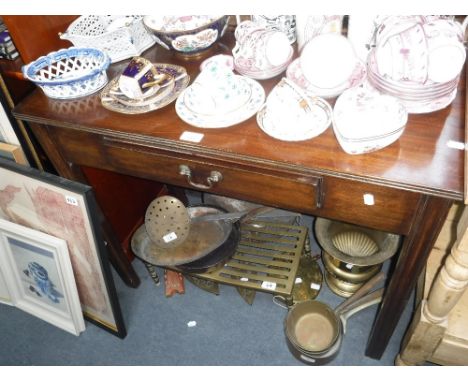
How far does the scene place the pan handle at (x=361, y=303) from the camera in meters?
1.49

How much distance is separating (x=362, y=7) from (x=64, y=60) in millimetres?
856

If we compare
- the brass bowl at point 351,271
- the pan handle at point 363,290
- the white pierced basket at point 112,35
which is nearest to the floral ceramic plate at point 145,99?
the white pierced basket at point 112,35

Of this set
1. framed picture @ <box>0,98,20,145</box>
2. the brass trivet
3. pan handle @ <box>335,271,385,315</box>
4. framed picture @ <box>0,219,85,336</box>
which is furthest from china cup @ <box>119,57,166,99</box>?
pan handle @ <box>335,271,385,315</box>

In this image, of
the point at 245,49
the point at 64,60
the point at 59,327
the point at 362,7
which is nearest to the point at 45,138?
the point at 64,60

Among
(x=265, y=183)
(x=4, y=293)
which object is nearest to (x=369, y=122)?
(x=265, y=183)

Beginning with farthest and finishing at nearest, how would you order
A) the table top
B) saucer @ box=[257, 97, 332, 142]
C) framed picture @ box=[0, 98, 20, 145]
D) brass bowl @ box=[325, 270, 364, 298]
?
brass bowl @ box=[325, 270, 364, 298] → framed picture @ box=[0, 98, 20, 145] → saucer @ box=[257, 97, 332, 142] → the table top

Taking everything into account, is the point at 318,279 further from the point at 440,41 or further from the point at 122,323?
the point at 440,41

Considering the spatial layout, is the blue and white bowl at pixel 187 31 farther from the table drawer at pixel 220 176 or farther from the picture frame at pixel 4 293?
the picture frame at pixel 4 293

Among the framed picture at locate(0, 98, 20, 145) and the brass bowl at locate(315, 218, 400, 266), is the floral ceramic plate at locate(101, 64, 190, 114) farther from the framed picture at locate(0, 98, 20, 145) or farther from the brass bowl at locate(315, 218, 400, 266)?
the brass bowl at locate(315, 218, 400, 266)

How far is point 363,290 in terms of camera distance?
4.85ft

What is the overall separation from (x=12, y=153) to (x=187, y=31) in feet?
2.36

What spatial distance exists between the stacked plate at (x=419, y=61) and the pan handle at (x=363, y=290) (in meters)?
0.70

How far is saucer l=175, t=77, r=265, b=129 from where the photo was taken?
1025 millimetres

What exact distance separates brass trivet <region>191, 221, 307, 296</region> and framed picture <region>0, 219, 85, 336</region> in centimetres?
47
